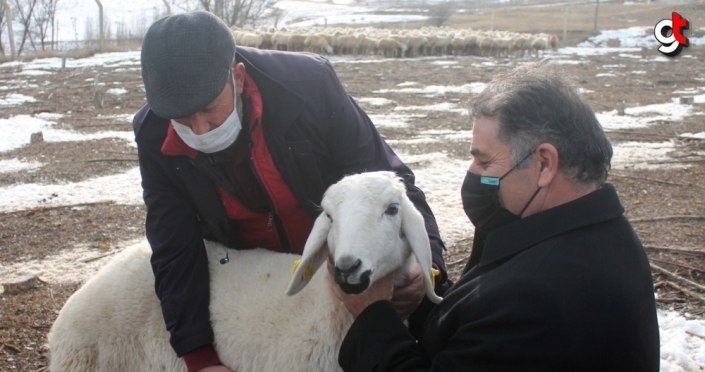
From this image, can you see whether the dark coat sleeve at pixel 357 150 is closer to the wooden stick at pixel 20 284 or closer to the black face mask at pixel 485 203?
the black face mask at pixel 485 203

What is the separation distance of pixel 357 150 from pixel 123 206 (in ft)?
12.3

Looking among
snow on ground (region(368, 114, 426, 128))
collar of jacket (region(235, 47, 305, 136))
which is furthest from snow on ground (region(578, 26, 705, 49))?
collar of jacket (region(235, 47, 305, 136))

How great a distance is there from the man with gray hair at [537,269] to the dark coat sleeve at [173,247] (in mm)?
792

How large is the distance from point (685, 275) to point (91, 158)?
6.42 meters

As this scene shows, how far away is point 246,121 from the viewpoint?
251 cm

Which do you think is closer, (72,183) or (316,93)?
(316,93)

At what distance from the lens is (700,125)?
9086mm

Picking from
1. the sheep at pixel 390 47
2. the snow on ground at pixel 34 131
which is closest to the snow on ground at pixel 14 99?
the snow on ground at pixel 34 131

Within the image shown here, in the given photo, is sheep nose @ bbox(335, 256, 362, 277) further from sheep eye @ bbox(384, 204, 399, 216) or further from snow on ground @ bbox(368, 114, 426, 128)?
snow on ground @ bbox(368, 114, 426, 128)

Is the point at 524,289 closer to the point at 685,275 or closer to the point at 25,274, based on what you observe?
the point at 685,275

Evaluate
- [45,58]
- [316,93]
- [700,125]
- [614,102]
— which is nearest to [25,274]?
[316,93]

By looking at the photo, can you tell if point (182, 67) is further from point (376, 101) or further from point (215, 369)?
point (376, 101)

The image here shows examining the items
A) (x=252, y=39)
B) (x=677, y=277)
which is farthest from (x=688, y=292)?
(x=252, y=39)

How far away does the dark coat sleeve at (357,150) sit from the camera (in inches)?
104
